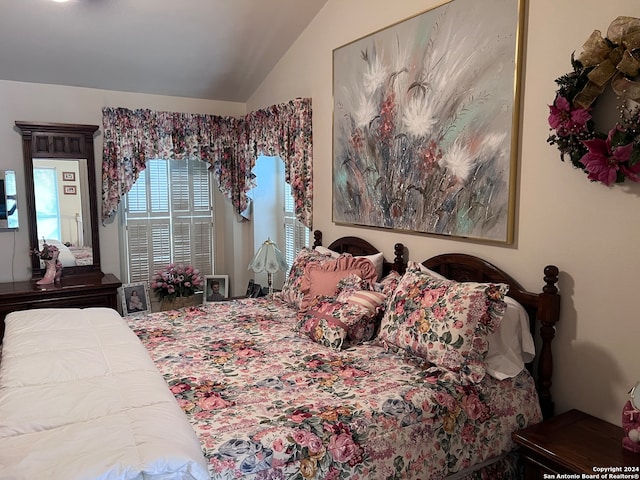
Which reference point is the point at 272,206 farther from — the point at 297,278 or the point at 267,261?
the point at 297,278

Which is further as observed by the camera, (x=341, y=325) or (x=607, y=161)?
(x=341, y=325)

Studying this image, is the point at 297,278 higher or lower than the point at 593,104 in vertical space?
lower

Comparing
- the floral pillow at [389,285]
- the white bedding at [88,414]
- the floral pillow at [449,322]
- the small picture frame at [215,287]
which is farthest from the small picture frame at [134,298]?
the floral pillow at [449,322]

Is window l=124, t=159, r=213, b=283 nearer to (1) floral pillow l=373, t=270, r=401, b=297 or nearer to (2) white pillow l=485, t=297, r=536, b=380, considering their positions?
(1) floral pillow l=373, t=270, r=401, b=297

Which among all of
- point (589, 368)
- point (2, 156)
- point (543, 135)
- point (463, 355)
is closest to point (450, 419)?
point (463, 355)

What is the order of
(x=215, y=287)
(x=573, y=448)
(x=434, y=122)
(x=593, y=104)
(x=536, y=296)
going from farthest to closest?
(x=215, y=287)
(x=434, y=122)
(x=536, y=296)
(x=593, y=104)
(x=573, y=448)

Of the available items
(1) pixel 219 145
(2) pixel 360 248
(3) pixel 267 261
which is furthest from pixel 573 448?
(1) pixel 219 145

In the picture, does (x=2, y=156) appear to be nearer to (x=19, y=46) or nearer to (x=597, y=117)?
(x=19, y=46)

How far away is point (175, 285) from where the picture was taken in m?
4.39

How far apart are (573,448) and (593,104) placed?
4.28ft

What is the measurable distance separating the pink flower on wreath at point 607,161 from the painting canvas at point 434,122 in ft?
1.29

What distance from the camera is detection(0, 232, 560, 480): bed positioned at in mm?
1553

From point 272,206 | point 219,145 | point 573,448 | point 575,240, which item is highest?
point 219,145

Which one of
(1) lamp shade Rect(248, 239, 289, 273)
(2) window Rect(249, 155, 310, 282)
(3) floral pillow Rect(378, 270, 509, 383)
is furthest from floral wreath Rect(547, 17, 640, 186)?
(2) window Rect(249, 155, 310, 282)
